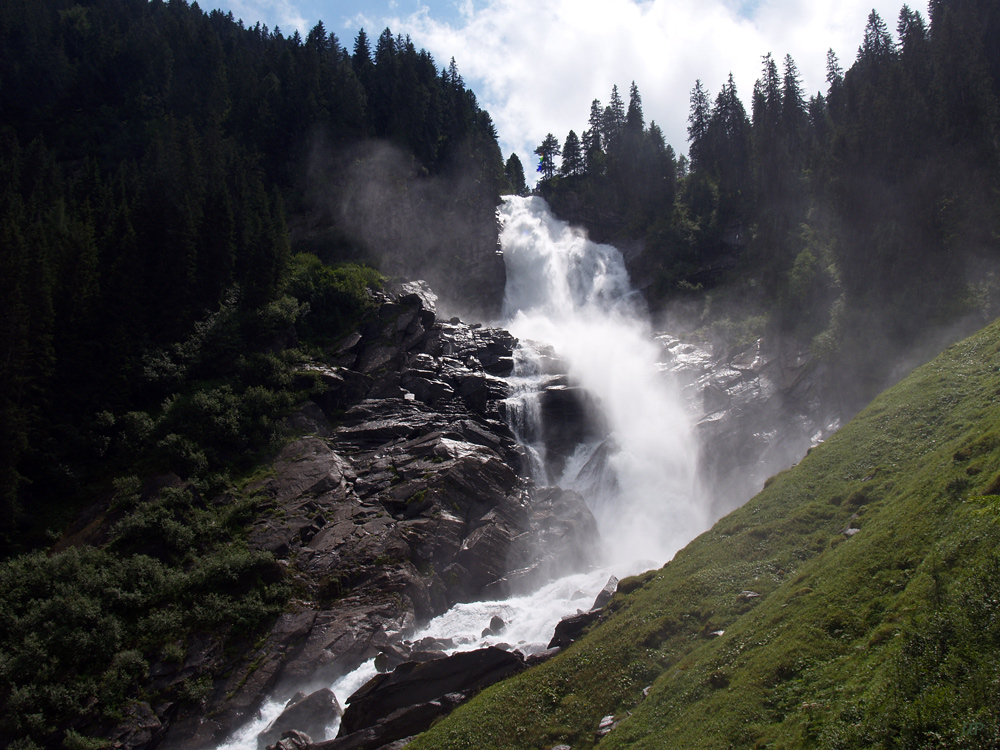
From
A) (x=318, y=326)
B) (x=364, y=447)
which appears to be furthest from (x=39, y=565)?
(x=318, y=326)

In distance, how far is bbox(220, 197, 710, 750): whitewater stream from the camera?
98.4 feet

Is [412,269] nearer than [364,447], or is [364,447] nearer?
[364,447]

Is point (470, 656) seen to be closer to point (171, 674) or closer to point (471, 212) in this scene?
point (171, 674)

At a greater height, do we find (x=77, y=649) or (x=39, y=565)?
(x=39, y=565)

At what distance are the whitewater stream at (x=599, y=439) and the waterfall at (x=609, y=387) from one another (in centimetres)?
9

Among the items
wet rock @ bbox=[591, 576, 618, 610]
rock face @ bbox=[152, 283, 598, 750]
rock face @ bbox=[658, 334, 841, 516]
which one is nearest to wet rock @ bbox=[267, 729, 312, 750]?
rock face @ bbox=[152, 283, 598, 750]

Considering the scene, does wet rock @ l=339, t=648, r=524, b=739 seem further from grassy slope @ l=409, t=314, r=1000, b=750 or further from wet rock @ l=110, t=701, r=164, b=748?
wet rock @ l=110, t=701, r=164, b=748

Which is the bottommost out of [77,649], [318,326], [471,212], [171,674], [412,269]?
[171,674]

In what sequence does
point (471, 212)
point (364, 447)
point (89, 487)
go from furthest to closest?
point (471, 212)
point (364, 447)
point (89, 487)

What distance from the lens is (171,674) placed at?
83.3 ft

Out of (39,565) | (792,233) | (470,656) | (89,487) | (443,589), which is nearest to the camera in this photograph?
(470,656)

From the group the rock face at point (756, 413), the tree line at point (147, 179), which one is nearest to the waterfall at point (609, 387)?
the rock face at point (756, 413)

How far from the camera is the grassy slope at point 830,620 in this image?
9.85 metres

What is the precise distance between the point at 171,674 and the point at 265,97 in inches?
2641
